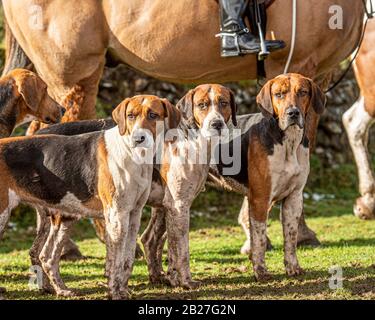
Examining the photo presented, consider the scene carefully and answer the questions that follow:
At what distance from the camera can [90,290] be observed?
7887 millimetres

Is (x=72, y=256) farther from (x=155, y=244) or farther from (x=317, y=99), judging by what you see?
(x=317, y=99)

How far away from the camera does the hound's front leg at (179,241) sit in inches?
304

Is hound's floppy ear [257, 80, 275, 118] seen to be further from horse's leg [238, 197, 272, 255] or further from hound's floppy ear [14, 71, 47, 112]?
horse's leg [238, 197, 272, 255]

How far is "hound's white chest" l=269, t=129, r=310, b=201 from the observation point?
8023 mm

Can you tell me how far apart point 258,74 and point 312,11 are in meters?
0.83

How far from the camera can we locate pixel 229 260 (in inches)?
376

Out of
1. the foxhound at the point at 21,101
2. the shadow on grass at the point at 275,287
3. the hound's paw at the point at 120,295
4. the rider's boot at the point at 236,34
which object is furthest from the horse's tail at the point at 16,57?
the hound's paw at the point at 120,295

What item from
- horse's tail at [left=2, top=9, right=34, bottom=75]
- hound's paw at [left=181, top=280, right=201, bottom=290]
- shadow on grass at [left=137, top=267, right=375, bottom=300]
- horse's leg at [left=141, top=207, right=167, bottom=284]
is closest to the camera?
shadow on grass at [left=137, top=267, right=375, bottom=300]

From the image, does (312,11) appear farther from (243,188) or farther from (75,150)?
(75,150)

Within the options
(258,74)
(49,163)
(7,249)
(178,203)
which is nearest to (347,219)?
(258,74)

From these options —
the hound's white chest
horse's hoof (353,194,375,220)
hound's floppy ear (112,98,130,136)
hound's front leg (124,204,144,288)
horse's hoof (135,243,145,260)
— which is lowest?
horse's hoof (353,194,375,220)

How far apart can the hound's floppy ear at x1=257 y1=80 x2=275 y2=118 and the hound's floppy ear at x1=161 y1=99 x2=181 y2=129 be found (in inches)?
34.9

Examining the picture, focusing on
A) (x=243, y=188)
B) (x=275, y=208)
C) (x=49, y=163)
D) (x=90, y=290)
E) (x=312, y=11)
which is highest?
(x=312, y=11)

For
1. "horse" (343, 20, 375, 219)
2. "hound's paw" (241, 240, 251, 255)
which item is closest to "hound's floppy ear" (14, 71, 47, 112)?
"hound's paw" (241, 240, 251, 255)
